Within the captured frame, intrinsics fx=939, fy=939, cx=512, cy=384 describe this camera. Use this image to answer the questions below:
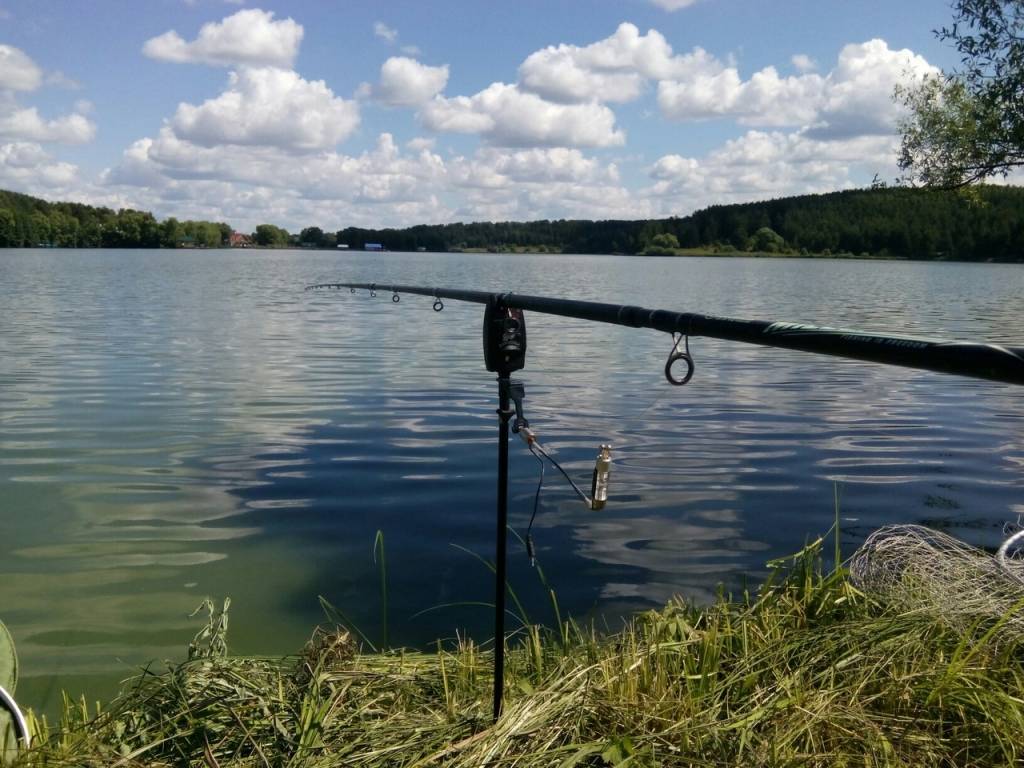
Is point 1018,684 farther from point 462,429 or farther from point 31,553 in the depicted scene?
point 462,429

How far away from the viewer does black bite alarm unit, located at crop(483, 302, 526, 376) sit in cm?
283

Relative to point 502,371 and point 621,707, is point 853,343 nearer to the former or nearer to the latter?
point 502,371

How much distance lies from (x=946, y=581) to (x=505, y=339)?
2.46m

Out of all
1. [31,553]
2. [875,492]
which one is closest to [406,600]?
[31,553]

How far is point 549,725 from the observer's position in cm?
281

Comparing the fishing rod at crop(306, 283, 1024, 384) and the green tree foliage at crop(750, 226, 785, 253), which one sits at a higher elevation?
the green tree foliage at crop(750, 226, 785, 253)

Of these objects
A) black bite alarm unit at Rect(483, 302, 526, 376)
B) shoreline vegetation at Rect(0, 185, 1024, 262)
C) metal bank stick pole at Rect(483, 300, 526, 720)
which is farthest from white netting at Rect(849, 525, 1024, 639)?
shoreline vegetation at Rect(0, 185, 1024, 262)

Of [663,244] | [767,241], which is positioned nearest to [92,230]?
[663,244]

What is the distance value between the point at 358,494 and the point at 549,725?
5.10m

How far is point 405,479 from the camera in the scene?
26.8 feet

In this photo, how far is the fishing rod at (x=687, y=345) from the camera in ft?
4.79

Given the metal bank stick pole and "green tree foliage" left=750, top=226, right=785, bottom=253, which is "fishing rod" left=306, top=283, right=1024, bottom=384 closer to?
the metal bank stick pole

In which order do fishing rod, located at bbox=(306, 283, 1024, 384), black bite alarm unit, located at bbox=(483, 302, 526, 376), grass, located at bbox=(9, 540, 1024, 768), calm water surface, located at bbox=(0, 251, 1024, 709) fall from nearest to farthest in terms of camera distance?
fishing rod, located at bbox=(306, 283, 1024, 384), grass, located at bbox=(9, 540, 1024, 768), black bite alarm unit, located at bbox=(483, 302, 526, 376), calm water surface, located at bbox=(0, 251, 1024, 709)

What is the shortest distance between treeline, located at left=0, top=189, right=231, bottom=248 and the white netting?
525ft
